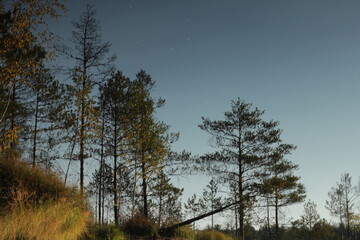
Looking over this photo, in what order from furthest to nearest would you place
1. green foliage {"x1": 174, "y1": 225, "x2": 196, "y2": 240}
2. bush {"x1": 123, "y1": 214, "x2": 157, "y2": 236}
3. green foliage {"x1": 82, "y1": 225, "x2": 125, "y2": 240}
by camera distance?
green foliage {"x1": 174, "y1": 225, "x2": 196, "y2": 240} → bush {"x1": 123, "y1": 214, "x2": 157, "y2": 236} → green foliage {"x1": 82, "y1": 225, "x2": 125, "y2": 240}

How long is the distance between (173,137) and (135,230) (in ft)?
24.9

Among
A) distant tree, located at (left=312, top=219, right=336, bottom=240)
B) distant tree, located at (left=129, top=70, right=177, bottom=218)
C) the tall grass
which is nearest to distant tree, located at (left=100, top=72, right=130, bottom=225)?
distant tree, located at (left=129, top=70, right=177, bottom=218)

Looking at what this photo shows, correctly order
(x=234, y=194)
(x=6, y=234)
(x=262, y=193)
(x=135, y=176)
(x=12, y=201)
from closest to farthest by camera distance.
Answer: (x=6, y=234), (x=12, y=201), (x=135, y=176), (x=262, y=193), (x=234, y=194)

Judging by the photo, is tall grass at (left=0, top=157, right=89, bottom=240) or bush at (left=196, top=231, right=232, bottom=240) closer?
tall grass at (left=0, top=157, right=89, bottom=240)

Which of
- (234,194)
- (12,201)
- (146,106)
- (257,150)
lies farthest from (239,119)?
(12,201)

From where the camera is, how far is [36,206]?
9516mm

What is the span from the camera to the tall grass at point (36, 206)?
8773 millimetres

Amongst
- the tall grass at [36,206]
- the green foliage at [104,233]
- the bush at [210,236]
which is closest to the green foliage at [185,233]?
the bush at [210,236]

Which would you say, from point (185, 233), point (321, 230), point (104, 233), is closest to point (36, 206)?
point (104, 233)

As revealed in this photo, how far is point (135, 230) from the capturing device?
46.2ft

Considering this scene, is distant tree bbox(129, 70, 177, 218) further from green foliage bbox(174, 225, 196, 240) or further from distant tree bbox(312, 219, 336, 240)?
distant tree bbox(312, 219, 336, 240)

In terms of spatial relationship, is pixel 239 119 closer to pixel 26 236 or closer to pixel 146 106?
pixel 146 106

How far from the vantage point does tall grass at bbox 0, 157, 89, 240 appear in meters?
8.77

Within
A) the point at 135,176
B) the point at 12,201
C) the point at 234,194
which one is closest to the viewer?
the point at 12,201
